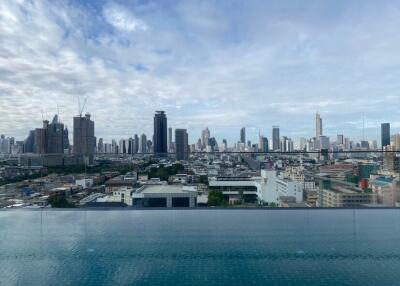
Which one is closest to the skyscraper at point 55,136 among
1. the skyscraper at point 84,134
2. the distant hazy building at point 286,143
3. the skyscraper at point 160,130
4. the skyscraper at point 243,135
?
the skyscraper at point 84,134

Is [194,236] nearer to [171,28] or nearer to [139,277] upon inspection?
[139,277]

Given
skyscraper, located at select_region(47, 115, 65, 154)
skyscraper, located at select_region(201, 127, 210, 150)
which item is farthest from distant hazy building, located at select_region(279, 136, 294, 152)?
skyscraper, located at select_region(47, 115, 65, 154)

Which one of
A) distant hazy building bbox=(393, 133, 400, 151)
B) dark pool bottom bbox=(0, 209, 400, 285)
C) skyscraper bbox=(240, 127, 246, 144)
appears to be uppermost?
skyscraper bbox=(240, 127, 246, 144)

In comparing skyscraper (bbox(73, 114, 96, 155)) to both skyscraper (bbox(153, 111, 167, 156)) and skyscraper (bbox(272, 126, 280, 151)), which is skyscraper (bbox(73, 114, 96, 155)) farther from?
skyscraper (bbox(272, 126, 280, 151))

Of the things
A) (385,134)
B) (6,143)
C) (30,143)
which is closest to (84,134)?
(30,143)

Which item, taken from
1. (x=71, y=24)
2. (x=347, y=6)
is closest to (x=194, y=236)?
(x=71, y=24)

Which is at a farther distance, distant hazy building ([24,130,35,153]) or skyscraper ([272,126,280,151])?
skyscraper ([272,126,280,151])

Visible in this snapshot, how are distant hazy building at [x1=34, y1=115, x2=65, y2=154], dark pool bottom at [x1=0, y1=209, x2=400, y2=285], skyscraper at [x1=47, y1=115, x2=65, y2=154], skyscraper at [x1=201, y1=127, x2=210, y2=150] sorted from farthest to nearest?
skyscraper at [x1=201, y1=127, x2=210, y2=150] → skyscraper at [x1=47, y1=115, x2=65, y2=154] → distant hazy building at [x1=34, y1=115, x2=65, y2=154] → dark pool bottom at [x1=0, y1=209, x2=400, y2=285]

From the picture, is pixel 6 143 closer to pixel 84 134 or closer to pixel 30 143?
pixel 30 143
